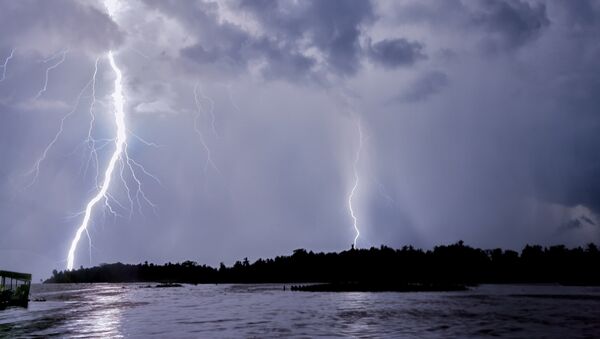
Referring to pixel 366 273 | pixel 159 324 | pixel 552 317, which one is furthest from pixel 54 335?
pixel 366 273

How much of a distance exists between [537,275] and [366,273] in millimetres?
52848

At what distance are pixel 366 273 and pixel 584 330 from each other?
5145 inches

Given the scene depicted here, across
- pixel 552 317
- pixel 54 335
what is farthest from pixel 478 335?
pixel 54 335

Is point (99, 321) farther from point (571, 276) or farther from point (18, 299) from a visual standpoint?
point (571, 276)

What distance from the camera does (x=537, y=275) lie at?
155125mm

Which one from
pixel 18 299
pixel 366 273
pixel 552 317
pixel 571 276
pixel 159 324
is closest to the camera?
pixel 159 324

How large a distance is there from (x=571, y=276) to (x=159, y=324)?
14055 cm

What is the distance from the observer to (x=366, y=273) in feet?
536

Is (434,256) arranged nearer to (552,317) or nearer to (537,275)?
(537,275)

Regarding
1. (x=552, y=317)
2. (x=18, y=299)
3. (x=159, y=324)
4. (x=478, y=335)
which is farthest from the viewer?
(x=18, y=299)

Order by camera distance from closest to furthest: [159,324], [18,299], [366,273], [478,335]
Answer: [478,335] → [159,324] → [18,299] → [366,273]

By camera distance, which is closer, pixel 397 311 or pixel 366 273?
pixel 397 311

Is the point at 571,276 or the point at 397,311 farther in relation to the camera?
the point at 571,276

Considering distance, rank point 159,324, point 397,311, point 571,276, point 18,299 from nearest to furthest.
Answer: point 159,324
point 397,311
point 18,299
point 571,276
